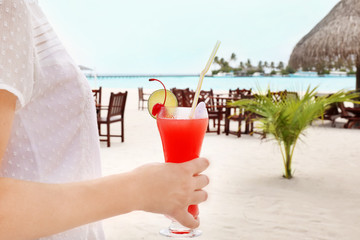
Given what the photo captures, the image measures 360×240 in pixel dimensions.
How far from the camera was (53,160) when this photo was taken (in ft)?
2.15

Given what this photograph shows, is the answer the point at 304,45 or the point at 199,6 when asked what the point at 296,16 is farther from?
the point at 304,45

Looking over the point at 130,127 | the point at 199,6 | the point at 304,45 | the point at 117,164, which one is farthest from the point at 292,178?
the point at 199,6

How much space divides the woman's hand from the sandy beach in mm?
2639

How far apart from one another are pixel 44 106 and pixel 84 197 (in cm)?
20

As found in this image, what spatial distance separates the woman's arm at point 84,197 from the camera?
45cm

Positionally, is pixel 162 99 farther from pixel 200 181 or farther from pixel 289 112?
pixel 289 112

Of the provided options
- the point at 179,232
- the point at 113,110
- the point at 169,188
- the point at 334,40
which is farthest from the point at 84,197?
the point at 334,40

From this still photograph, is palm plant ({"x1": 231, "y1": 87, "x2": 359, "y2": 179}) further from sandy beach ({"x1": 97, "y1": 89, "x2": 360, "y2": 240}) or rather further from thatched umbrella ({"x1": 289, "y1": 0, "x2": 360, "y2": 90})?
thatched umbrella ({"x1": 289, "y1": 0, "x2": 360, "y2": 90})

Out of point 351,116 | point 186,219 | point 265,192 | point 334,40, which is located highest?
point 334,40

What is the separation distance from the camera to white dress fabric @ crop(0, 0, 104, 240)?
47 centimetres

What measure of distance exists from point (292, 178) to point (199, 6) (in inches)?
4412

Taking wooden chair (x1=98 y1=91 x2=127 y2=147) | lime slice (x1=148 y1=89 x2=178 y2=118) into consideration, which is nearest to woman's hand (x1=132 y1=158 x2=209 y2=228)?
lime slice (x1=148 y1=89 x2=178 y2=118)

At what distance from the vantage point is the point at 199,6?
11169cm

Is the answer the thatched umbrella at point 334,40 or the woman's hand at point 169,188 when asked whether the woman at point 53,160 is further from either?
the thatched umbrella at point 334,40
